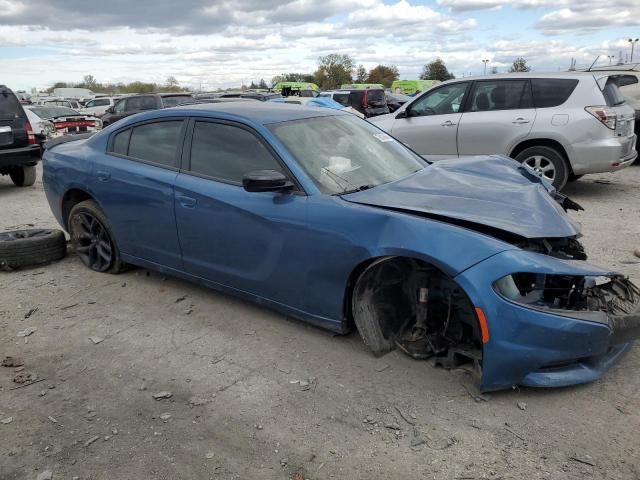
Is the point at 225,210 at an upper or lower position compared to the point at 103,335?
upper

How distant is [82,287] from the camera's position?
196 inches

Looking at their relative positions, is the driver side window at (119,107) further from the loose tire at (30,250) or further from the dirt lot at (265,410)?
the dirt lot at (265,410)

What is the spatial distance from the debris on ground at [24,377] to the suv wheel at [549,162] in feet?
22.2

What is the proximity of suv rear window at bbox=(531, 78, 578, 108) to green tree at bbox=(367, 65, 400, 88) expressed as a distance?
3038 inches

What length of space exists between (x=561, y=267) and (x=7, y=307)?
427cm

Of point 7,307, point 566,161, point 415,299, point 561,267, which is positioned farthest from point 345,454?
point 566,161

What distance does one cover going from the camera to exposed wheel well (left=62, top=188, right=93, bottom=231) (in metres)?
5.19

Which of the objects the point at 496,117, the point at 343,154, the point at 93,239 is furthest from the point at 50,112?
the point at 343,154

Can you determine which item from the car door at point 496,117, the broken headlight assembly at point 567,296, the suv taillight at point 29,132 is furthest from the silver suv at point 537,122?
the suv taillight at point 29,132

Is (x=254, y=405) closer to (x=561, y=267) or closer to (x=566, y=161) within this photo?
(x=561, y=267)

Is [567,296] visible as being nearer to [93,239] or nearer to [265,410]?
[265,410]

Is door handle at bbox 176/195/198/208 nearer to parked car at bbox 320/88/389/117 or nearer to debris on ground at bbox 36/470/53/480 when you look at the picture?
debris on ground at bbox 36/470/53/480

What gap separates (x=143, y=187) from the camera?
441 cm

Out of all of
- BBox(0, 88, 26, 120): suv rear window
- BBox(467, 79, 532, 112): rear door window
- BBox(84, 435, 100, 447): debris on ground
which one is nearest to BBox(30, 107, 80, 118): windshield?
BBox(0, 88, 26, 120): suv rear window
